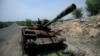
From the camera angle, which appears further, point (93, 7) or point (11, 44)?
point (93, 7)

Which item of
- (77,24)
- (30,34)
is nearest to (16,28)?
(30,34)

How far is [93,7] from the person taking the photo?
80.9 ft

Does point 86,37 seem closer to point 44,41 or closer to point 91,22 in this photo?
point 91,22

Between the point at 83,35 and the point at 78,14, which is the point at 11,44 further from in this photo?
the point at 78,14

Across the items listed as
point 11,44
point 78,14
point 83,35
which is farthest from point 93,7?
point 11,44

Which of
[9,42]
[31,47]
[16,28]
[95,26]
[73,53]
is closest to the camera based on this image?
[31,47]

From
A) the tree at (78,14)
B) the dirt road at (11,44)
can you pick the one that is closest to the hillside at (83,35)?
the dirt road at (11,44)

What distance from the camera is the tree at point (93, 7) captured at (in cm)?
2419

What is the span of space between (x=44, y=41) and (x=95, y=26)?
5.62m

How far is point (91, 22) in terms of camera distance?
42.0ft

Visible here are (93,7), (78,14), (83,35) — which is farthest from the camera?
(93,7)

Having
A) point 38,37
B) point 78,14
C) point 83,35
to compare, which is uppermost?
point 78,14

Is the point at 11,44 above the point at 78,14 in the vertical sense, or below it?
below

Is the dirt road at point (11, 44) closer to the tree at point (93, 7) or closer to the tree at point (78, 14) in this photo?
the tree at point (78, 14)
